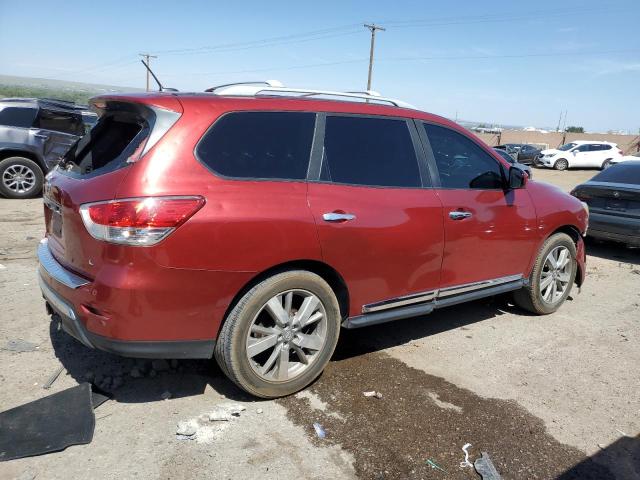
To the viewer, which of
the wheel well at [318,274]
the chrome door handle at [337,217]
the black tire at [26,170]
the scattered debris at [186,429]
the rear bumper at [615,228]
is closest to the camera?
the scattered debris at [186,429]

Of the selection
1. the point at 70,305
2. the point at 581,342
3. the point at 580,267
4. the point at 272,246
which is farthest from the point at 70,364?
the point at 580,267

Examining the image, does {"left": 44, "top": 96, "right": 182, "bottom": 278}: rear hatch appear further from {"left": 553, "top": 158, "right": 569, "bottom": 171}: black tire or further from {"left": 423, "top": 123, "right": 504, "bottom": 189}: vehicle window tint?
{"left": 553, "top": 158, "right": 569, "bottom": 171}: black tire

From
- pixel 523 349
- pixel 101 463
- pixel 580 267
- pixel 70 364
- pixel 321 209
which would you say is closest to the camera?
pixel 101 463

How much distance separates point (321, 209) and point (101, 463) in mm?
1861

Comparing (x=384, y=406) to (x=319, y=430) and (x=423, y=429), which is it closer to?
(x=423, y=429)

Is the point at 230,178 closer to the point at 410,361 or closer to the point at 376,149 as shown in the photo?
the point at 376,149

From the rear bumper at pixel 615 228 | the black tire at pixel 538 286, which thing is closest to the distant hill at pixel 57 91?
the black tire at pixel 538 286

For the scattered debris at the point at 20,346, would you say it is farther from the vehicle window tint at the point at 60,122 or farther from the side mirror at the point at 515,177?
Answer: the vehicle window tint at the point at 60,122

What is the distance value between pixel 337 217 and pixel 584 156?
102ft

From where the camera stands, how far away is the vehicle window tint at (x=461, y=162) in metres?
4.11

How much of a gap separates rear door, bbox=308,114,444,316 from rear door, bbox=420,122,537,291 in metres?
0.15

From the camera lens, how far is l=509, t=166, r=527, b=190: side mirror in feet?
14.7

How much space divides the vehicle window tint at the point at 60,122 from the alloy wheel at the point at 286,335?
9013 mm

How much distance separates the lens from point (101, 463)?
2.68 m
